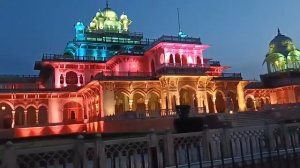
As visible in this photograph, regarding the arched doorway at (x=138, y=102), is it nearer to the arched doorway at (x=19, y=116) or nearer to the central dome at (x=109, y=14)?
the arched doorway at (x=19, y=116)

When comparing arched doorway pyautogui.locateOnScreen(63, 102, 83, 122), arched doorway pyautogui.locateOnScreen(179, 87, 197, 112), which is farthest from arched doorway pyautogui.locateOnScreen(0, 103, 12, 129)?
arched doorway pyautogui.locateOnScreen(179, 87, 197, 112)

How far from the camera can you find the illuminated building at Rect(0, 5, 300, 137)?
89.4ft

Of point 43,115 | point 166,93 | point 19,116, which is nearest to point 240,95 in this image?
point 166,93

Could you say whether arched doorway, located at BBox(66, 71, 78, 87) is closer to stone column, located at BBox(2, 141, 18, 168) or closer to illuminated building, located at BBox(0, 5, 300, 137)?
illuminated building, located at BBox(0, 5, 300, 137)

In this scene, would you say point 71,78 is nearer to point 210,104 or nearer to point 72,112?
point 72,112

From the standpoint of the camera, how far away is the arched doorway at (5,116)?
31.2 m

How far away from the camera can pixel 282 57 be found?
46969mm

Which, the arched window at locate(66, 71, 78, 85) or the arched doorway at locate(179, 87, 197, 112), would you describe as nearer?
the arched doorway at locate(179, 87, 197, 112)

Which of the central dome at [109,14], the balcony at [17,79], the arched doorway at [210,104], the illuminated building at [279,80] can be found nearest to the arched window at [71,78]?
the balcony at [17,79]

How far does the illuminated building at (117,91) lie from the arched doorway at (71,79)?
58mm

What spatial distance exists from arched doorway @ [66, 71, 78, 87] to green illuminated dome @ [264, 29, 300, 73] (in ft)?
108

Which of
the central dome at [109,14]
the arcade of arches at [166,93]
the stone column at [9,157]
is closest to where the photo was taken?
the stone column at [9,157]

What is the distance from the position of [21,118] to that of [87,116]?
8155mm

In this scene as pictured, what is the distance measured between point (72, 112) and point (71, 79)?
13.5ft
